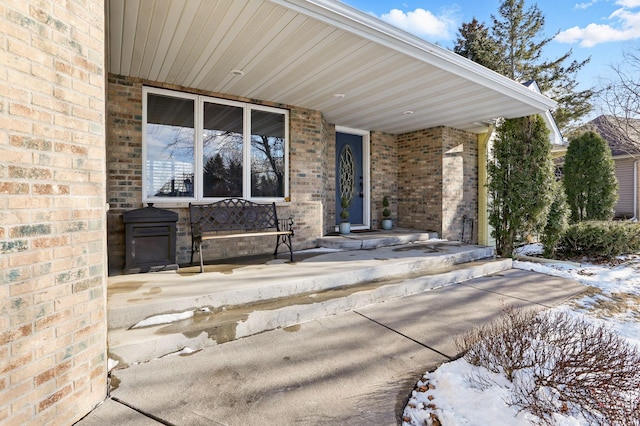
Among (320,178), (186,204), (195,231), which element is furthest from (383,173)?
(195,231)

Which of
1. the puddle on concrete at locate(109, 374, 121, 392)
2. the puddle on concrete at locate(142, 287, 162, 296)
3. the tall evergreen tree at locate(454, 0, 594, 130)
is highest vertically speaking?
the tall evergreen tree at locate(454, 0, 594, 130)

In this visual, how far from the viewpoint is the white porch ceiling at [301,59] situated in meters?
2.97

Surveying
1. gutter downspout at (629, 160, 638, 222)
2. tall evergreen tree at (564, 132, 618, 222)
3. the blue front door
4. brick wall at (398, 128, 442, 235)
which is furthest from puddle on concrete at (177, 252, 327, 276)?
gutter downspout at (629, 160, 638, 222)

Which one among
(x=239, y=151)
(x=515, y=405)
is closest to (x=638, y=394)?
(x=515, y=405)

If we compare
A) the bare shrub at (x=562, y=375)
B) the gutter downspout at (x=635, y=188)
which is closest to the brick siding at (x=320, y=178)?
the bare shrub at (x=562, y=375)

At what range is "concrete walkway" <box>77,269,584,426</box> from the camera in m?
1.84

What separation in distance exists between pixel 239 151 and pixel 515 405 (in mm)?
4796

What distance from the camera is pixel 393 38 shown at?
11.2 ft

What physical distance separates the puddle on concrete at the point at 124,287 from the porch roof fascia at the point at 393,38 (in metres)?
3.01

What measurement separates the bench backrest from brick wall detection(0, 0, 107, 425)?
2.64 m

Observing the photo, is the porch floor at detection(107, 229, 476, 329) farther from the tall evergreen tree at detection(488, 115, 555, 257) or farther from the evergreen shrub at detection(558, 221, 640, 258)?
the evergreen shrub at detection(558, 221, 640, 258)

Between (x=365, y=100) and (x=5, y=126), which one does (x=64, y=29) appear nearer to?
(x=5, y=126)

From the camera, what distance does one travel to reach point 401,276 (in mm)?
4469

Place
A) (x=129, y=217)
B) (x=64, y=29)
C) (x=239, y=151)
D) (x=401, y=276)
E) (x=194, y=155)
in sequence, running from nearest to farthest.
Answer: (x=64, y=29)
(x=129, y=217)
(x=401, y=276)
(x=194, y=155)
(x=239, y=151)
